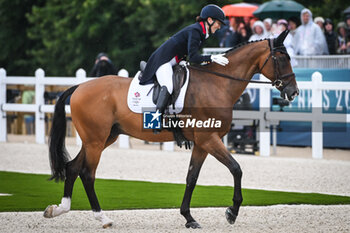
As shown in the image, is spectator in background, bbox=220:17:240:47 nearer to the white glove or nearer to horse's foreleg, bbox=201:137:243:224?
the white glove

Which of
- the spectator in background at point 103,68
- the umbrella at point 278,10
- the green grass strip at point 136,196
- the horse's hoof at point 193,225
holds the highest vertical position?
the umbrella at point 278,10

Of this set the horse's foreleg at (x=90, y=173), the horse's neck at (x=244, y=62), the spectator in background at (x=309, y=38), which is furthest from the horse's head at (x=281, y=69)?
the spectator in background at (x=309, y=38)

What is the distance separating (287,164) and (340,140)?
2.46 m

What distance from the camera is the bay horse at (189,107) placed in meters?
8.62

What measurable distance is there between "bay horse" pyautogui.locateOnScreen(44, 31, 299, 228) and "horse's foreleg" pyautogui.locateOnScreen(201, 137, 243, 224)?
2 centimetres

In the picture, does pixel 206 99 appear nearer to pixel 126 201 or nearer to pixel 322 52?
pixel 126 201

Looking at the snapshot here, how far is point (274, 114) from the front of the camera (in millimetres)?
15383

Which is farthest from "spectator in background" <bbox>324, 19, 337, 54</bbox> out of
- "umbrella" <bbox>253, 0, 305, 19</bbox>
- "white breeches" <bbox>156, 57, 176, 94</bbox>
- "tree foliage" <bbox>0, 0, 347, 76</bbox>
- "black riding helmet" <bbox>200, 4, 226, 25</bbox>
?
"white breeches" <bbox>156, 57, 176, 94</bbox>

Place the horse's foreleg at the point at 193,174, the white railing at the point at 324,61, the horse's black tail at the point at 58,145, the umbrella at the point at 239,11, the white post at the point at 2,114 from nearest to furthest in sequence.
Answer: the horse's foreleg at the point at 193,174 < the horse's black tail at the point at 58,145 < the white railing at the point at 324,61 < the white post at the point at 2,114 < the umbrella at the point at 239,11

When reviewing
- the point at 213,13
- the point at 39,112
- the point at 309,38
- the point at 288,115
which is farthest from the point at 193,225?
the point at 39,112

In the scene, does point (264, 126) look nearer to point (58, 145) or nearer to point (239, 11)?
point (239, 11)

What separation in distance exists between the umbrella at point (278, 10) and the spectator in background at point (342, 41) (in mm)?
1664

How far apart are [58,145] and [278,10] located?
1073 centimetres

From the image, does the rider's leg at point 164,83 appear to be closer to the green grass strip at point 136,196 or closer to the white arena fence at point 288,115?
the green grass strip at point 136,196
